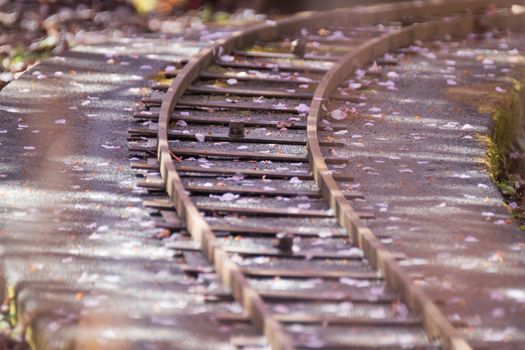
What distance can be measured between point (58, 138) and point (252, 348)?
171 inches

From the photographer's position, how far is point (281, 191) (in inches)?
334

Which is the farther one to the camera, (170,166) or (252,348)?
(170,166)

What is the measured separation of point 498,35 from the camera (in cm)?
1533

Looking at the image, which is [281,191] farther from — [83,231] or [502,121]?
[502,121]

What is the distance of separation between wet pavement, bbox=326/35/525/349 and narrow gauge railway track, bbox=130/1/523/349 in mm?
283

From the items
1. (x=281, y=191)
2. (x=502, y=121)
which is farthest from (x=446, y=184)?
(x=502, y=121)

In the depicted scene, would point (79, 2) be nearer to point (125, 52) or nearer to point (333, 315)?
point (125, 52)

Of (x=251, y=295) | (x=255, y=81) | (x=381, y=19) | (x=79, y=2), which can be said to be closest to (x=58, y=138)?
(x=255, y=81)

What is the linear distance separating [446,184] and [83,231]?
3051mm

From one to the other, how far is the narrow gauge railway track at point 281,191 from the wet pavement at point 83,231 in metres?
0.26

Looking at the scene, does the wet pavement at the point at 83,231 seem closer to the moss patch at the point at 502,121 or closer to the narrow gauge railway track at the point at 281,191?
the narrow gauge railway track at the point at 281,191

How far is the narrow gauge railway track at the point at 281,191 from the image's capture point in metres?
6.30

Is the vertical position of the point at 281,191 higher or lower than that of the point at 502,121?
higher

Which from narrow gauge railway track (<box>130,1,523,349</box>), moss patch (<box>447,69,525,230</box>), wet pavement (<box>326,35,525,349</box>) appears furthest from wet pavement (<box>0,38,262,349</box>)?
moss patch (<box>447,69,525,230</box>)
